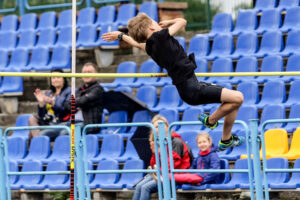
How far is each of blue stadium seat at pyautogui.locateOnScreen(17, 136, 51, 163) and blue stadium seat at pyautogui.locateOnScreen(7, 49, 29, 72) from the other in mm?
3093

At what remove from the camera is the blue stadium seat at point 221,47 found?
13.1 metres

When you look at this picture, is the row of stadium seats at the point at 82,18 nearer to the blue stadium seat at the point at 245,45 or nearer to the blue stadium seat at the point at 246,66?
the blue stadium seat at the point at 245,45

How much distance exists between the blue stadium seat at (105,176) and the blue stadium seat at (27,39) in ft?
17.7

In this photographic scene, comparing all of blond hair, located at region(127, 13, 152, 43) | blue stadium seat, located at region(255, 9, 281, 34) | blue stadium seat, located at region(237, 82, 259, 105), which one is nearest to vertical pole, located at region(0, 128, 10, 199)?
blond hair, located at region(127, 13, 152, 43)

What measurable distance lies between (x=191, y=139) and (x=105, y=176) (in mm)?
1382

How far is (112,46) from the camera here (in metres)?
14.7

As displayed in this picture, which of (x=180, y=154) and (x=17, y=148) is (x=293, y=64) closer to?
(x=180, y=154)

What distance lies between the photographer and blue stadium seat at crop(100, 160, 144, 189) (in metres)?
10.8

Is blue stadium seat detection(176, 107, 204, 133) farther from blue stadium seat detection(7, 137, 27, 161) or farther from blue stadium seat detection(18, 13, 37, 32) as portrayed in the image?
blue stadium seat detection(18, 13, 37, 32)

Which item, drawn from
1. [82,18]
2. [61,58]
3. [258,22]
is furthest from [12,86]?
[258,22]

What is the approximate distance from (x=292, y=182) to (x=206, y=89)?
2149 mm

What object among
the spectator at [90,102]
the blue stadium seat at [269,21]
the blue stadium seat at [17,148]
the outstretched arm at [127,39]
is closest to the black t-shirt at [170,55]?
the outstretched arm at [127,39]

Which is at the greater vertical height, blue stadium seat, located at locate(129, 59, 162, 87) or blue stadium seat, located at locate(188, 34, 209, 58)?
blue stadium seat, located at locate(188, 34, 209, 58)

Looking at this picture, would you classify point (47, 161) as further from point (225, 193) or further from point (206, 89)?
point (206, 89)
